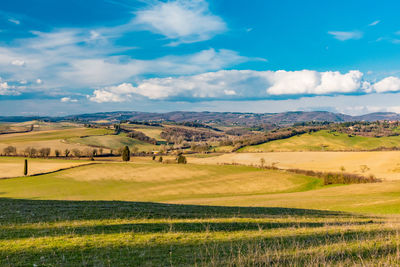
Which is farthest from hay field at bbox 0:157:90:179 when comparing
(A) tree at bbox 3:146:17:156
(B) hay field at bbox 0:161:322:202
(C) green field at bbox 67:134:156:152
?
(C) green field at bbox 67:134:156:152

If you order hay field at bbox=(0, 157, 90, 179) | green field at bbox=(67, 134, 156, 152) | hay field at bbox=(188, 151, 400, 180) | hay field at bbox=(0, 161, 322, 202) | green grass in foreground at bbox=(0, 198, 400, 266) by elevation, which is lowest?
hay field at bbox=(0, 161, 322, 202)

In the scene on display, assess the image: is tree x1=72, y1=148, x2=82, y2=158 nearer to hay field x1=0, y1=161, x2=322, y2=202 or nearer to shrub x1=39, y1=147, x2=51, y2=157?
shrub x1=39, y1=147, x2=51, y2=157

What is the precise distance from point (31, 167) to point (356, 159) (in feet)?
426

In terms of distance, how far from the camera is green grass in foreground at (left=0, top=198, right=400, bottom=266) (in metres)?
9.86

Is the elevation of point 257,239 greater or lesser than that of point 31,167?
greater

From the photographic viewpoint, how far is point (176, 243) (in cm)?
1241

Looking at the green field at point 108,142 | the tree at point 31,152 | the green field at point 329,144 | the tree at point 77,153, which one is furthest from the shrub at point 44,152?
the green field at point 329,144

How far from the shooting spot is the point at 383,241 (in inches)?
493

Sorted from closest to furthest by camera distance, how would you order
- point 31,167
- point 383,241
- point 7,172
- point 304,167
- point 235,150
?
point 383,241, point 7,172, point 31,167, point 304,167, point 235,150

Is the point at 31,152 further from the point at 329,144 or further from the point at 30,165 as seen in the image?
the point at 329,144

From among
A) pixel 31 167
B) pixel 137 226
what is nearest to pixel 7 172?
pixel 31 167

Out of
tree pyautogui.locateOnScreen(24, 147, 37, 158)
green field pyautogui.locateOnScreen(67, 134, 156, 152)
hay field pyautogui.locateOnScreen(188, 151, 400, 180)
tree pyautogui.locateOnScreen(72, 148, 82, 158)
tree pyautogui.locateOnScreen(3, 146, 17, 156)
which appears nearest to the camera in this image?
hay field pyautogui.locateOnScreen(188, 151, 400, 180)

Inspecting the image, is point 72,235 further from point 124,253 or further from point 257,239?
point 257,239

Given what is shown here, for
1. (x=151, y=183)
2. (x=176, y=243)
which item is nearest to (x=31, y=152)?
(x=151, y=183)
